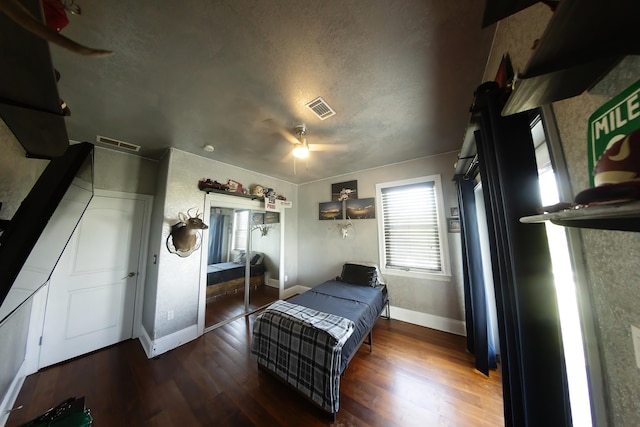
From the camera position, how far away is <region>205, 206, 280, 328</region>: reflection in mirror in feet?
10.4

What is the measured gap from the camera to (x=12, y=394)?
168 cm

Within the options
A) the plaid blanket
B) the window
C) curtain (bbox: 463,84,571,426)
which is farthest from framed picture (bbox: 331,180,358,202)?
curtain (bbox: 463,84,571,426)

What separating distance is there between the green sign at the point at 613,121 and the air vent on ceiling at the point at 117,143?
3.61 meters

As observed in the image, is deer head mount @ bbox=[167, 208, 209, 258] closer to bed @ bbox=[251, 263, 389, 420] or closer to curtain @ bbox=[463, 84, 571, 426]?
bed @ bbox=[251, 263, 389, 420]

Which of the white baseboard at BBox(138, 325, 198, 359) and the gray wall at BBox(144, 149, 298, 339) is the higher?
the gray wall at BBox(144, 149, 298, 339)

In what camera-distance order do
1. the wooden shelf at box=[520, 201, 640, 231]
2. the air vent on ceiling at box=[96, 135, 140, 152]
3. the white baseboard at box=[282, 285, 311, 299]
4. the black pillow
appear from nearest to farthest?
the wooden shelf at box=[520, 201, 640, 231] → the air vent on ceiling at box=[96, 135, 140, 152] → the black pillow → the white baseboard at box=[282, 285, 311, 299]

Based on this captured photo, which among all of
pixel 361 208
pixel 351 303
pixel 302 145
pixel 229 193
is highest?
pixel 302 145

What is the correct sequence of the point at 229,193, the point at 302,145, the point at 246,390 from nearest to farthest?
1. the point at 246,390
2. the point at 302,145
3. the point at 229,193

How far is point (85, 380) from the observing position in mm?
1889

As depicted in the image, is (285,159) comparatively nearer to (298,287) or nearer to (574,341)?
(298,287)

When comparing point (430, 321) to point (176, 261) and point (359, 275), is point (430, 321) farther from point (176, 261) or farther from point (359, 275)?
point (176, 261)

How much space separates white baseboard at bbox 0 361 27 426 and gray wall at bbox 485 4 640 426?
131 inches

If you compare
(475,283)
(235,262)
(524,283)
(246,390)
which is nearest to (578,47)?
(524,283)

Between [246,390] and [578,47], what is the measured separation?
270 cm
